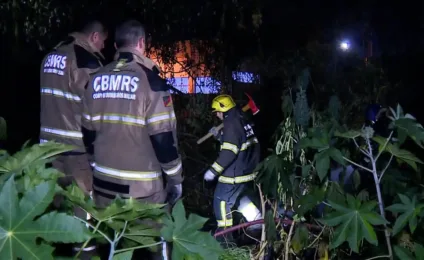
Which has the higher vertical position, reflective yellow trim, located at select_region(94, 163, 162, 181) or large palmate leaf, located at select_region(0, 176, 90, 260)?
large palmate leaf, located at select_region(0, 176, 90, 260)

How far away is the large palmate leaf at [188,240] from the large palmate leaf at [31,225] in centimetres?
27

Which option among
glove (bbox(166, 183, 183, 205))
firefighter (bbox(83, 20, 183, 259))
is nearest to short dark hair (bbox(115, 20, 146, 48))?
firefighter (bbox(83, 20, 183, 259))

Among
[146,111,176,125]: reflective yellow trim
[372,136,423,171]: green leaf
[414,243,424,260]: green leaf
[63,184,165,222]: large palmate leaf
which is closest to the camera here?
[63,184,165,222]: large palmate leaf

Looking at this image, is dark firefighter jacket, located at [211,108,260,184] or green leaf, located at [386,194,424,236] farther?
dark firefighter jacket, located at [211,108,260,184]

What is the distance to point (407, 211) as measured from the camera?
2.54m

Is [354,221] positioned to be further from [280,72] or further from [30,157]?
[280,72]

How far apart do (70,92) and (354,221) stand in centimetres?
225

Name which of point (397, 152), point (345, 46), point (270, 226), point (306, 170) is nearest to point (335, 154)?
point (397, 152)

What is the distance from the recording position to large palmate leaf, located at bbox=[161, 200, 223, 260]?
5.28 ft

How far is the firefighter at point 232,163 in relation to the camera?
217 inches

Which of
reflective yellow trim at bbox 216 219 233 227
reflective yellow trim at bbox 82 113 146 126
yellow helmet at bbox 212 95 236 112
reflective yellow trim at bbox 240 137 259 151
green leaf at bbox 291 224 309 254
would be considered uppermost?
reflective yellow trim at bbox 82 113 146 126

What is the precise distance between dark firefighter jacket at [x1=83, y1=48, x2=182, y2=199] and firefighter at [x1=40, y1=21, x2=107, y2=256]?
1.64 ft

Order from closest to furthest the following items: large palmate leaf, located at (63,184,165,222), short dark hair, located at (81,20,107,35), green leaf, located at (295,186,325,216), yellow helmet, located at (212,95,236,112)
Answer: large palmate leaf, located at (63,184,165,222) < green leaf, located at (295,186,325,216) < short dark hair, located at (81,20,107,35) < yellow helmet, located at (212,95,236,112)

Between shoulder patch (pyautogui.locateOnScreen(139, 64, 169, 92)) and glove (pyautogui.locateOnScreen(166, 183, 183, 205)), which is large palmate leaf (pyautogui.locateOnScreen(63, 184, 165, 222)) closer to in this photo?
shoulder patch (pyautogui.locateOnScreen(139, 64, 169, 92))
